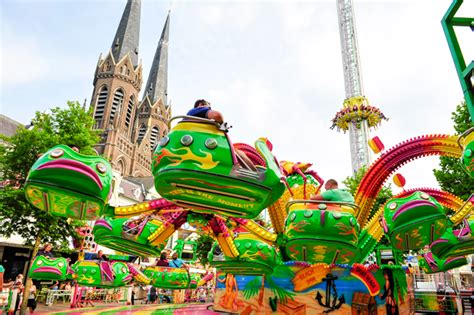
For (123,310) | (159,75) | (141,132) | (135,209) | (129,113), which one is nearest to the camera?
(135,209)

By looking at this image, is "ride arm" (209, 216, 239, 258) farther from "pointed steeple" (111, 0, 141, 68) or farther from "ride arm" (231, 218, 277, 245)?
"pointed steeple" (111, 0, 141, 68)

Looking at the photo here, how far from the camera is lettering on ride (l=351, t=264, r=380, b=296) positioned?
825 cm

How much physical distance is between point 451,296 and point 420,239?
410 inches

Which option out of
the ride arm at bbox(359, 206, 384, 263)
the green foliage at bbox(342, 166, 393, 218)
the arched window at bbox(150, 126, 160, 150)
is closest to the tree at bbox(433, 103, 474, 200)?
the green foliage at bbox(342, 166, 393, 218)

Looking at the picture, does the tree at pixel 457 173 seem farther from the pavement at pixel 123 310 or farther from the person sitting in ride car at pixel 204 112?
the person sitting in ride car at pixel 204 112

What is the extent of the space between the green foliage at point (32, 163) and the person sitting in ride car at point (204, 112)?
11144 millimetres

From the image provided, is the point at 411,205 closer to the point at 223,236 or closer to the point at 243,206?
the point at 243,206

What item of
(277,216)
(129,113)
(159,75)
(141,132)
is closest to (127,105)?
(129,113)

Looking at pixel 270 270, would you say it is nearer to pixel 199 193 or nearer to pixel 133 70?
pixel 199 193

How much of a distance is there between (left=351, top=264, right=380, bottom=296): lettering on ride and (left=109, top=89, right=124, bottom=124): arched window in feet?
181

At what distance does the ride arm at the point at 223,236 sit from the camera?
620 cm

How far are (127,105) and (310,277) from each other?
5791 centimetres

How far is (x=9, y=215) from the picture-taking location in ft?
45.9

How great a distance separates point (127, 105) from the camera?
61.0 meters
